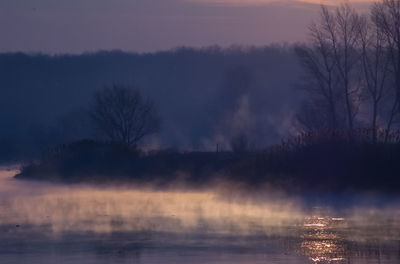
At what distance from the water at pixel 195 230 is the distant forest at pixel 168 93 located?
5760cm

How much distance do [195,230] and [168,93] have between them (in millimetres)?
122040

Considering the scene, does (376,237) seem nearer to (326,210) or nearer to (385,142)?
(326,210)

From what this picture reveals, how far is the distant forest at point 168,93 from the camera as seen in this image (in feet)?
332

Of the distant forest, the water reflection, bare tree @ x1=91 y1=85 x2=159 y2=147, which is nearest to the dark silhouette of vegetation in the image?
the water reflection

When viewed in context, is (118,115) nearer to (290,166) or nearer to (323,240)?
(290,166)

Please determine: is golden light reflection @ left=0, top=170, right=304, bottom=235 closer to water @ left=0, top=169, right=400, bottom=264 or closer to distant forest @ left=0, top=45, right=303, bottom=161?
water @ left=0, top=169, right=400, bottom=264

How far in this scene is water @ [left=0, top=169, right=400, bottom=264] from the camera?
17422 millimetres

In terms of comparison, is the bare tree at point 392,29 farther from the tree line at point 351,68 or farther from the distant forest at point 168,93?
the distant forest at point 168,93

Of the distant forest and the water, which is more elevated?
the distant forest

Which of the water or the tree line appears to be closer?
the water

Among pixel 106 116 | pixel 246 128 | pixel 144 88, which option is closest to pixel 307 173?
pixel 106 116

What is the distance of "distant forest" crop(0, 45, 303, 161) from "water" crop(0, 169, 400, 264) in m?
57.6

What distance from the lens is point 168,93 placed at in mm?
143250

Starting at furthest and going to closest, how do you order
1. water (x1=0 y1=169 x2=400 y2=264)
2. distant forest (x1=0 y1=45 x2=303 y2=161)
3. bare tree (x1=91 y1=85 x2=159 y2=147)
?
distant forest (x1=0 y1=45 x2=303 y2=161), bare tree (x1=91 y1=85 x2=159 y2=147), water (x1=0 y1=169 x2=400 y2=264)
